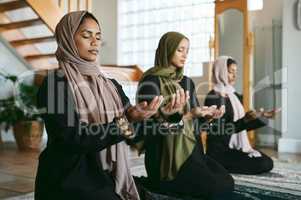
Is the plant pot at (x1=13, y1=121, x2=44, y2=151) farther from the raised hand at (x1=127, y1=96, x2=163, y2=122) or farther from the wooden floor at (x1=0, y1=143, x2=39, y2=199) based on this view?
the raised hand at (x1=127, y1=96, x2=163, y2=122)

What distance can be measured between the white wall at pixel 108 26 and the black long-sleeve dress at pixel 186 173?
5097 millimetres

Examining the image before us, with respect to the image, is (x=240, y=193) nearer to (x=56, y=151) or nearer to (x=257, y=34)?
(x=56, y=151)

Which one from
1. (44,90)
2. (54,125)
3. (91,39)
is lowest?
(54,125)

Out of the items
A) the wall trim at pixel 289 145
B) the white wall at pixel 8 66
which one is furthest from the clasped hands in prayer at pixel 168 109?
the white wall at pixel 8 66

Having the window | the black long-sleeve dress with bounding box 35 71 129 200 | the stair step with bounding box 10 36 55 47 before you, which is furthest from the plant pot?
the black long-sleeve dress with bounding box 35 71 129 200

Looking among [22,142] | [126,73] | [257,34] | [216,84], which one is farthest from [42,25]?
[257,34]

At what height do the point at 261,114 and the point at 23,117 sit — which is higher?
the point at 261,114

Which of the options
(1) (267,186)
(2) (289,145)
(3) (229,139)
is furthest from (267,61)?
(1) (267,186)

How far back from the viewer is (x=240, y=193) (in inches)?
103

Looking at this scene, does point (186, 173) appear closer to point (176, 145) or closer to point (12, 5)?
point (176, 145)

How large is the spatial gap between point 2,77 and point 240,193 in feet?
12.0

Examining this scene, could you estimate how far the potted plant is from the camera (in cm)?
478

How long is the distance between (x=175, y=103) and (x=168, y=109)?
0.13 metres

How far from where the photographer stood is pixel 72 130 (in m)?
1.48
